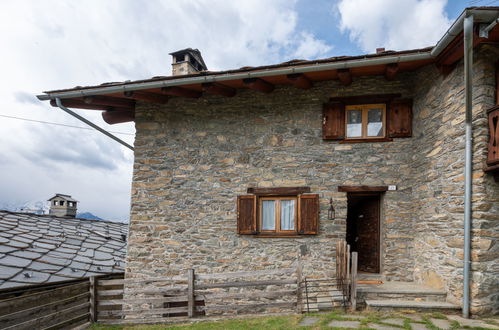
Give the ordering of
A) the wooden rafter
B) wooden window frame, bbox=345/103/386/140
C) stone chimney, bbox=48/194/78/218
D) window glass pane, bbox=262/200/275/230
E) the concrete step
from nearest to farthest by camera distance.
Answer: the concrete step
wooden window frame, bbox=345/103/386/140
window glass pane, bbox=262/200/275/230
the wooden rafter
stone chimney, bbox=48/194/78/218

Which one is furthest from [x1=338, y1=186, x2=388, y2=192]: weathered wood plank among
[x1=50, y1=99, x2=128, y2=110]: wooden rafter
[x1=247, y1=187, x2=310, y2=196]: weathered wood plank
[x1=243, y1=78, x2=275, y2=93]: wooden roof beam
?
[x1=50, y1=99, x2=128, y2=110]: wooden rafter

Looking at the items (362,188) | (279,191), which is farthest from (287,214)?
(362,188)

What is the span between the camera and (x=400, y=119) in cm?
613

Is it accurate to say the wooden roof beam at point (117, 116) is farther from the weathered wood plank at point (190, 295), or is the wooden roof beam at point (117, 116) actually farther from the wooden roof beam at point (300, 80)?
the weathered wood plank at point (190, 295)

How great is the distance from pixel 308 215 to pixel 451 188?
246 centimetres

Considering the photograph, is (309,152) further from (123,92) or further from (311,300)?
(123,92)

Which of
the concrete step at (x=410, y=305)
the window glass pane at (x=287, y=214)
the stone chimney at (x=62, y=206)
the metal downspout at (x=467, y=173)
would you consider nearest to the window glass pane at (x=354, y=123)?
the window glass pane at (x=287, y=214)

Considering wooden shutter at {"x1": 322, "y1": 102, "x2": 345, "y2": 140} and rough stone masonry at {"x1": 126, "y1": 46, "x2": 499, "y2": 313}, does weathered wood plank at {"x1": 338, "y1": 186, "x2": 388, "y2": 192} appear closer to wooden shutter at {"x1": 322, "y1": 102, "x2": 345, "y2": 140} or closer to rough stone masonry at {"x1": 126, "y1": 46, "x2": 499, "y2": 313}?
rough stone masonry at {"x1": 126, "y1": 46, "x2": 499, "y2": 313}

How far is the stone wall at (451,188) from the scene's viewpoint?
176 inches

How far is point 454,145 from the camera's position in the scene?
196 inches

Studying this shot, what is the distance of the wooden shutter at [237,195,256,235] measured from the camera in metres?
6.45

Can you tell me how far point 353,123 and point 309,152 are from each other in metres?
1.07

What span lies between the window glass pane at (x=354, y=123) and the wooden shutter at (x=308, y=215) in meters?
1.48

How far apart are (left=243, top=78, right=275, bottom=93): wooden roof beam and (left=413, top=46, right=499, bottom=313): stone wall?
2.86m
